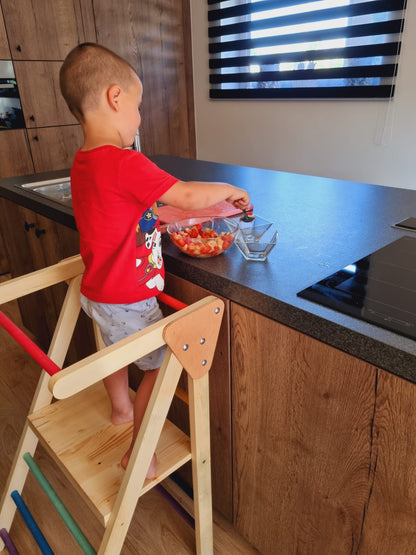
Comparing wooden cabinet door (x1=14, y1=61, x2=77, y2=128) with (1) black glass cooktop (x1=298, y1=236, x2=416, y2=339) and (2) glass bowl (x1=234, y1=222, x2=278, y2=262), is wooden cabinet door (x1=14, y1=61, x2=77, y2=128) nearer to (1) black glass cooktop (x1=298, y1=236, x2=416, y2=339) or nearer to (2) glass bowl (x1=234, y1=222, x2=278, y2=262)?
(2) glass bowl (x1=234, y1=222, x2=278, y2=262)

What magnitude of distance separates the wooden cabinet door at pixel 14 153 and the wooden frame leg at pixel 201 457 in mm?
2436

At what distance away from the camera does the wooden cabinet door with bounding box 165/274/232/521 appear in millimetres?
1017

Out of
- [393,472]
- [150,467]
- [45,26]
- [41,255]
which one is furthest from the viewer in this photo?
[45,26]

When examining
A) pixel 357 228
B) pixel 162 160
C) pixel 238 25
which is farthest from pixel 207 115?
pixel 357 228

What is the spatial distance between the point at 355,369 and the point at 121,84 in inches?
28.8

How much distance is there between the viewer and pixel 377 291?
81 cm

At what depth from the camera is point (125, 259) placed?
0.93 metres

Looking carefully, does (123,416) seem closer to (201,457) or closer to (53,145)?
(201,457)

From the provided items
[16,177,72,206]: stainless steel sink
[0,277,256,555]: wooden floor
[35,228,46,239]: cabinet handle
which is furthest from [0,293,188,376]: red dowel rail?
[16,177,72,206]: stainless steel sink

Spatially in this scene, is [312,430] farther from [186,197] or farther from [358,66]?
[358,66]

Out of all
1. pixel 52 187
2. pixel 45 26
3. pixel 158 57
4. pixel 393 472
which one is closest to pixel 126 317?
pixel 393 472

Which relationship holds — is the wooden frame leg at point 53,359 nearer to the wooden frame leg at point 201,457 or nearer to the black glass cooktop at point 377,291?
the wooden frame leg at point 201,457

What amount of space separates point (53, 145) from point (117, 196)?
2.38 m

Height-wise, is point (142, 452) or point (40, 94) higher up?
point (40, 94)
